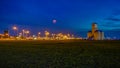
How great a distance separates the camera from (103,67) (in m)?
19.1

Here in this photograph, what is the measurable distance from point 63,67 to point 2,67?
4.79m

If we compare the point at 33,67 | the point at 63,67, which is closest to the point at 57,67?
the point at 63,67

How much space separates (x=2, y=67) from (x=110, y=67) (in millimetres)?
8536

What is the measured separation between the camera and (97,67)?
19.0 m

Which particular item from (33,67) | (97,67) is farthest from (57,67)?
(97,67)

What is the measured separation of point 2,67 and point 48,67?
3606mm

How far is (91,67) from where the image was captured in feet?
62.7

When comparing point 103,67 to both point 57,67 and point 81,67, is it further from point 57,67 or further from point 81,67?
point 57,67

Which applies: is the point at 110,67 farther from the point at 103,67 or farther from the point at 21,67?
the point at 21,67

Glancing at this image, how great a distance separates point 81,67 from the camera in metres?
19.3

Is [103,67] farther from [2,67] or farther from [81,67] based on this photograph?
[2,67]

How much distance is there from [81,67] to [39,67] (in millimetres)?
3390

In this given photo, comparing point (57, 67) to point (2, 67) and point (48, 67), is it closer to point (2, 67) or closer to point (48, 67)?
point (48, 67)

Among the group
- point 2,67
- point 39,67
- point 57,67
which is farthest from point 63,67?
point 2,67
